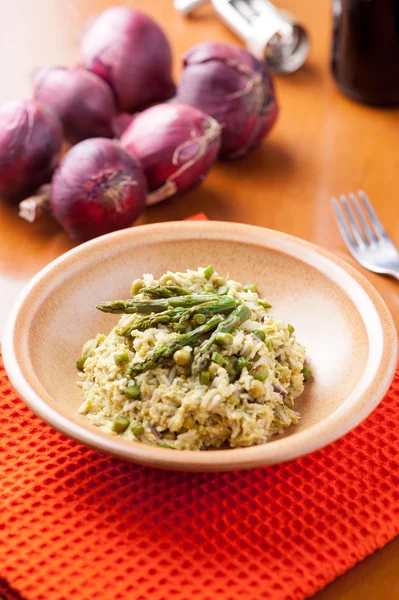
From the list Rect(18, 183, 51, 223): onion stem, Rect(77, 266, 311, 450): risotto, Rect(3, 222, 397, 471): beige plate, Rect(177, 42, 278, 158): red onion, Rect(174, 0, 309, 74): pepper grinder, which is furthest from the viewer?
Rect(174, 0, 309, 74): pepper grinder

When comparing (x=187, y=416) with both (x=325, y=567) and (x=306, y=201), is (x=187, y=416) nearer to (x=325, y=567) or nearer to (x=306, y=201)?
(x=325, y=567)

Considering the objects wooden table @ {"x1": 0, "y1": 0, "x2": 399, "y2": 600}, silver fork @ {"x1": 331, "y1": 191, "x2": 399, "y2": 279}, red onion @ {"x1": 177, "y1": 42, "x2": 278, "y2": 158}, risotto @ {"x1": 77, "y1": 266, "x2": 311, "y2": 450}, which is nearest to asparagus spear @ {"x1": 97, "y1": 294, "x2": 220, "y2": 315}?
risotto @ {"x1": 77, "y1": 266, "x2": 311, "y2": 450}

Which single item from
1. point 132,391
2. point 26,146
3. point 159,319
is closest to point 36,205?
point 26,146

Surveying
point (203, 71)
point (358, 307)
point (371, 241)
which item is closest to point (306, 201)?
point (371, 241)

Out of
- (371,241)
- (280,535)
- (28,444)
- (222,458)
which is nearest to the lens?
(222,458)

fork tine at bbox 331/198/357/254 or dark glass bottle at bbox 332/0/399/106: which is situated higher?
dark glass bottle at bbox 332/0/399/106

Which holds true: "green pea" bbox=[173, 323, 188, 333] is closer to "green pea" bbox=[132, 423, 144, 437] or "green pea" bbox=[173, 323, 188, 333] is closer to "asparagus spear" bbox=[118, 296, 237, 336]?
"asparagus spear" bbox=[118, 296, 237, 336]

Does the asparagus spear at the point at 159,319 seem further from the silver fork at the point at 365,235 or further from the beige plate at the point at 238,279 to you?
the silver fork at the point at 365,235
